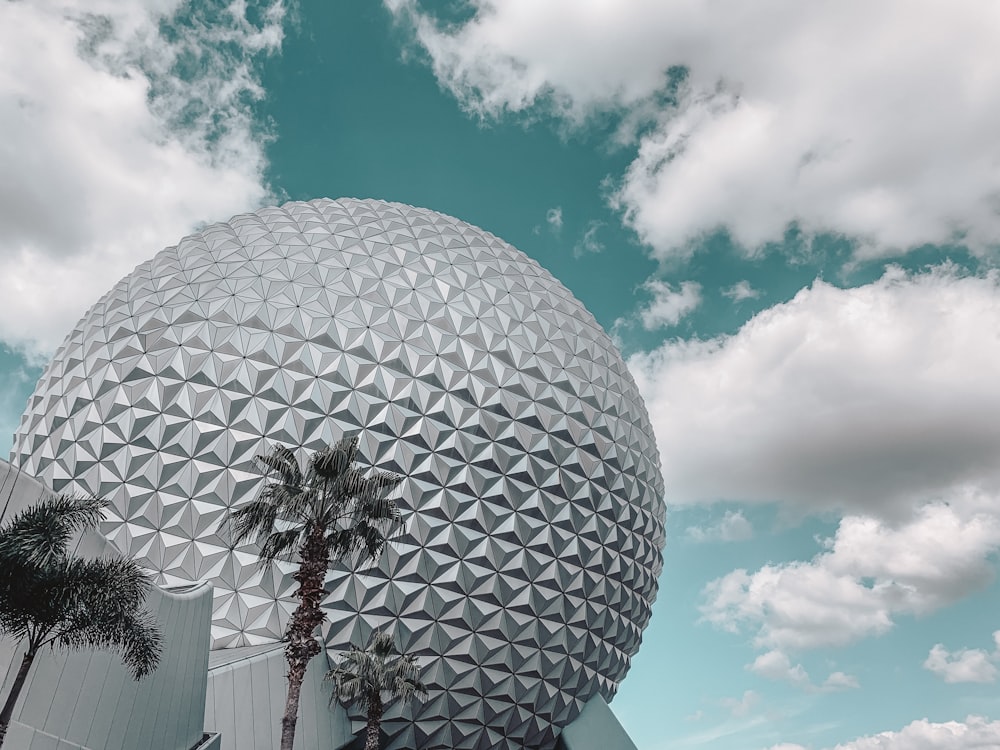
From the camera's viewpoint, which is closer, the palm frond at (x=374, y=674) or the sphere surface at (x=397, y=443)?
the palm frond at (x=374, y=674)

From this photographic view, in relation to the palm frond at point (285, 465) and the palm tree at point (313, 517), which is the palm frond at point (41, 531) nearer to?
the palm tree at point (313, 517)

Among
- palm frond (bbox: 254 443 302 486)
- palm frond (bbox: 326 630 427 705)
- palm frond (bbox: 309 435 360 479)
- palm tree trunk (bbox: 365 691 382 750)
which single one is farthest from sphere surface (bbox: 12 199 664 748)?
palm frond (bbox: 309 435 360 479)

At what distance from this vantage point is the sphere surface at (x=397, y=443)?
1741cm

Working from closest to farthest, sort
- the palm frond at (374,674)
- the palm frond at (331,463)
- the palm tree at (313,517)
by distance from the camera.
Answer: the palm tree at (313,517), the palm frond at (331,463), the palm frond at (374,674)

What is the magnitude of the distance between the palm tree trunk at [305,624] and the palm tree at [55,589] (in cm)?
326

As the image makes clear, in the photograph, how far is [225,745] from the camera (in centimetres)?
1314

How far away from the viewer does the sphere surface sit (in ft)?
57.1

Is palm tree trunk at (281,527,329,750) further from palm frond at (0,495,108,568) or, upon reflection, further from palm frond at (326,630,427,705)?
palm frond at (0,495,108,568)

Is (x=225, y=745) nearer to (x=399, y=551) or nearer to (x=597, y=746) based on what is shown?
(x=399, y=551)

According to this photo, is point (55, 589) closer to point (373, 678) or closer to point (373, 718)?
point (373, 678)

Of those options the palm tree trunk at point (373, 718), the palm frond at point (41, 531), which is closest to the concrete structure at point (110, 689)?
the palm frond at point (41, 531)

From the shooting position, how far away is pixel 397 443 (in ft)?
59.3

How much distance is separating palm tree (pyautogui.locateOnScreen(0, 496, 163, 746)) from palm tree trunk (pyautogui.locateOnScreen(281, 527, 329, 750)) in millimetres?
3257

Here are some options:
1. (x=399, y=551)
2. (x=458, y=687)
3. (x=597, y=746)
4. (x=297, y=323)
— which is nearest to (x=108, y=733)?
(x=399, y=551)
